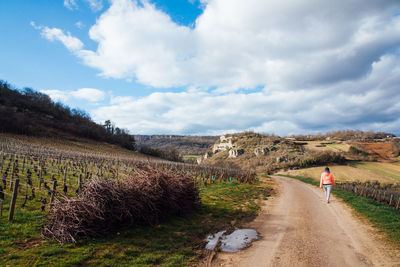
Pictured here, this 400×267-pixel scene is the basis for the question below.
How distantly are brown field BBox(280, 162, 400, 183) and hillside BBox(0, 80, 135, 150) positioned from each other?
2501 inches

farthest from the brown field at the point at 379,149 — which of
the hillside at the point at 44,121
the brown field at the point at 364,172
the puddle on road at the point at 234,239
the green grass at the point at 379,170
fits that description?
the hillside at the point at 44,121

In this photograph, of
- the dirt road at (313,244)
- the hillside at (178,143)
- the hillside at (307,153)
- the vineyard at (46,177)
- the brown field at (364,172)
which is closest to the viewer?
the dirt road at (313,244)

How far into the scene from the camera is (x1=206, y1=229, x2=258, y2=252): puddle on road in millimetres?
5621

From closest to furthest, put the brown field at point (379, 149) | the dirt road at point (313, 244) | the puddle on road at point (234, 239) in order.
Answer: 1. the dirt road at point (313, 244)
2. the puddle on road at point (234, 239)
3. the brown field at point (379, 149)

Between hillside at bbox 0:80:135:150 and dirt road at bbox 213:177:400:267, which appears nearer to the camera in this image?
dirt road at bbox 213:177:400:267

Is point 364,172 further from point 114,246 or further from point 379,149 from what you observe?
point 114,246

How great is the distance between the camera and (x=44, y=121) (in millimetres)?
68562

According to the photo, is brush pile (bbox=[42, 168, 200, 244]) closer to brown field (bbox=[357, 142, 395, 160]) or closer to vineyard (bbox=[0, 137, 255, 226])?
vineyard (bbox=[0, 137, 255, 226])

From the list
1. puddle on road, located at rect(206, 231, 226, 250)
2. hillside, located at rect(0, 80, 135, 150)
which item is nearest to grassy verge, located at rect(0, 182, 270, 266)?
puddle on road, located at rect(206, 231, 226, 250)

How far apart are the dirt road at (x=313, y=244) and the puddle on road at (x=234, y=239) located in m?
0.25

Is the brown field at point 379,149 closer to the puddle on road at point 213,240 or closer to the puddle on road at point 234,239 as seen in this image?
the puddle on road at point 234,239

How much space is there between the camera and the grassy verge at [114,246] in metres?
4.64

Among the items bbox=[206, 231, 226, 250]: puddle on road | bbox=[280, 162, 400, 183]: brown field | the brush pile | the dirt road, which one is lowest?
bbox=[280, 162, 400, 183]: brown field

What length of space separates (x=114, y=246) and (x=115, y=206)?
127 centimetres
